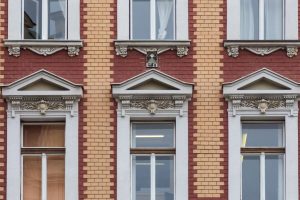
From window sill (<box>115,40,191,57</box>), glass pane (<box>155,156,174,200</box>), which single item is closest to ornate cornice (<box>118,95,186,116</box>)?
window sill (<box>115,40,191,57</box>)

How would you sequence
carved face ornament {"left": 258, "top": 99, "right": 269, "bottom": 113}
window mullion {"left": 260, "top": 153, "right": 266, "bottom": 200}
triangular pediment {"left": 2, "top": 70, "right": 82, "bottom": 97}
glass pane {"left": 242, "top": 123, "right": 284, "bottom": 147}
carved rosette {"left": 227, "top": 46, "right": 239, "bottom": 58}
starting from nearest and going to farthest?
1. triangular pediment {"left": 2, "top": 70, "right": 82, "bottom": 97}
2. carved face ornament {"left": 258, "top": 99, "right": 269, "bottom": 113}
3. window mullion {"left": 260, "top": 153, "right": 266, "bottom": 200}
4. carved rosette {"left": 227, "top": 46, "right": 239, "bottom": 58}
5. glass pane {"left": 242, "top": 123, "right": 284, "bottom": 147}

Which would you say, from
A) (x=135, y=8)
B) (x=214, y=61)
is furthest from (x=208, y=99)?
(x=135, y=8)

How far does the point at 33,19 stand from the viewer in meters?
25.6

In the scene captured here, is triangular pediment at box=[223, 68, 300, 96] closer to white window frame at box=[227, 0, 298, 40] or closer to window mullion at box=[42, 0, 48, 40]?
white window frame at box=[227, 0, 298, 40]

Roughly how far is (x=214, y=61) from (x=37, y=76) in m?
3.65

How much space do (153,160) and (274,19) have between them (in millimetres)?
3914

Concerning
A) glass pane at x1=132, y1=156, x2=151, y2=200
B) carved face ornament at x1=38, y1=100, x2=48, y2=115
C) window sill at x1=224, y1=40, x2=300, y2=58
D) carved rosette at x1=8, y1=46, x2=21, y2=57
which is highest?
window sill at x1=224, y1=40, x2=300, y2=58

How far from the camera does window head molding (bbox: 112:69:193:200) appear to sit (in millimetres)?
24766

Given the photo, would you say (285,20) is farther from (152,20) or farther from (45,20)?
(45,20)

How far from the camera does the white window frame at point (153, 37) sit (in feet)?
82.8

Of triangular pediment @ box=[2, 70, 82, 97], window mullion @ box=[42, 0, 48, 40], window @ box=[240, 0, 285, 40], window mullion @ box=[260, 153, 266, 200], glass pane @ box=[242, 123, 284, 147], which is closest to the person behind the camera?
triangular pediment @ box=[2, 70, 82, 97]

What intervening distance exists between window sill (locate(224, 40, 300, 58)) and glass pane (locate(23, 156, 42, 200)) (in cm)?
457

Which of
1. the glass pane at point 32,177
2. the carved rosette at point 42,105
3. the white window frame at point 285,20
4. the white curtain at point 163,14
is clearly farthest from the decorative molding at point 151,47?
the glass pane at point 32,177

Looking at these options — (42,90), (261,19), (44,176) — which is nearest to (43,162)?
(44,176)
